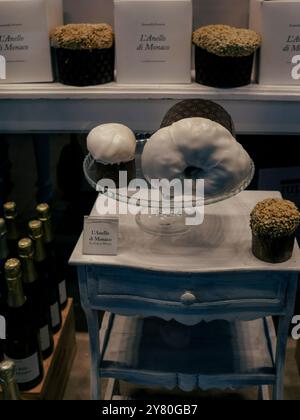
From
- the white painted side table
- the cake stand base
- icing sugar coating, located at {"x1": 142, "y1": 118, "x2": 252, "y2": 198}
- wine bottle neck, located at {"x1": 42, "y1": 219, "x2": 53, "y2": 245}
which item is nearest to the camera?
icing sugar coating, located at {"x1": 142, "y1": 118, "x2": 252, "y2": 198}

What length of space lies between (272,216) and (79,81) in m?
0.63

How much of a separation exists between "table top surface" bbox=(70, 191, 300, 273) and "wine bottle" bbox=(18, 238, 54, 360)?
0.62 ft

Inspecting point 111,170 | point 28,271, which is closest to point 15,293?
point 28,271

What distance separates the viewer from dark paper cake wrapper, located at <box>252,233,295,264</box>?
1090mm

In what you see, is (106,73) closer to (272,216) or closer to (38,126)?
(38,126)

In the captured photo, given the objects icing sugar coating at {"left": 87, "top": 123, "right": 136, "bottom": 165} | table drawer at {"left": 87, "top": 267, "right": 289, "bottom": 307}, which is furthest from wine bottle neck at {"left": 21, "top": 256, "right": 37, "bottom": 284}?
icing sugar coating at {"left": 87, "top": 123, "right": 136, "bottom": 165}

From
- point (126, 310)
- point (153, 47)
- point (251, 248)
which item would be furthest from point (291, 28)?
point (126, 310)

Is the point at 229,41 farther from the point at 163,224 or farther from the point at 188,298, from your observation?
the point at 188,298

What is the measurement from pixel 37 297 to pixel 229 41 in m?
0.81

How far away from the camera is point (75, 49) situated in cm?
134

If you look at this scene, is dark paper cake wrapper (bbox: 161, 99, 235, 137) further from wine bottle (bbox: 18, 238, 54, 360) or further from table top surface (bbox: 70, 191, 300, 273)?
wine bottle (bbox: 18, 238, 54, 360)

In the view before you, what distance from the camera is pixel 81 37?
4.36 ft

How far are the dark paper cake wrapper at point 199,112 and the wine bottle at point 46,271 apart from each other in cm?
43

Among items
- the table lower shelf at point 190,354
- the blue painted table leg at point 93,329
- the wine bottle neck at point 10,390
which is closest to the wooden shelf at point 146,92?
the blue painted table leg at point 93,329
